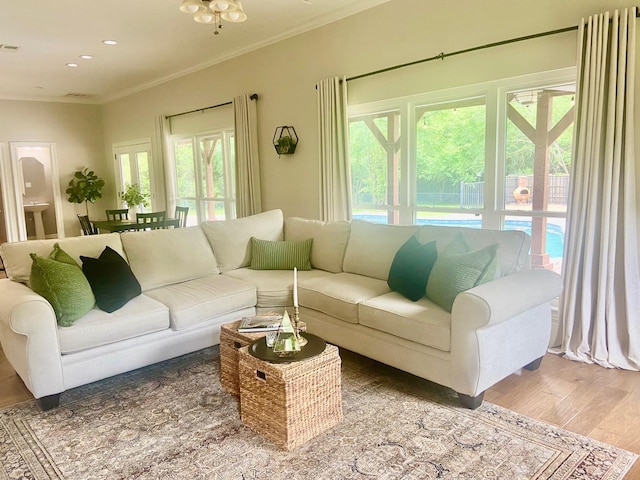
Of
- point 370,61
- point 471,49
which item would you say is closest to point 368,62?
point 370,61

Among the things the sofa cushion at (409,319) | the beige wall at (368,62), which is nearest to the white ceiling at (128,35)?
the beige wall at (368,62)

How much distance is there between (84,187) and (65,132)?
45.5 inches

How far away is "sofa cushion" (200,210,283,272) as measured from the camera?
413 centimetres

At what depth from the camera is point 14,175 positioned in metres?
8.34

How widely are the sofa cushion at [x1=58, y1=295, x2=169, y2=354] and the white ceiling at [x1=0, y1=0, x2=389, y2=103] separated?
2753 millimetres

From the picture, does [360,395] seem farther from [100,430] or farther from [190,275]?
[190,275]

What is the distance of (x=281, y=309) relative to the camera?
3.68 metres

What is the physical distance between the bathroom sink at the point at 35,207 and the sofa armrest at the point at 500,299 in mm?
8932

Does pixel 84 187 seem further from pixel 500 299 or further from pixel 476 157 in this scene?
pixel 500 299

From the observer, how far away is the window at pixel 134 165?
8023 mm

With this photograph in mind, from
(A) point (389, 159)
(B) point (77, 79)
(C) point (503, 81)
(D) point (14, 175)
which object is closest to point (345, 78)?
(A) point (389, 159)

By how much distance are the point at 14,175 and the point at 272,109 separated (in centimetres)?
565

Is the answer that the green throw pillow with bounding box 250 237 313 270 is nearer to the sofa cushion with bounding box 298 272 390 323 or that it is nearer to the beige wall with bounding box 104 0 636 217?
the sofa cushion with bounding box 298 272 390 323

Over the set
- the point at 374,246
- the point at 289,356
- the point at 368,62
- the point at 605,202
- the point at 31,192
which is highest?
the point at 368,62
